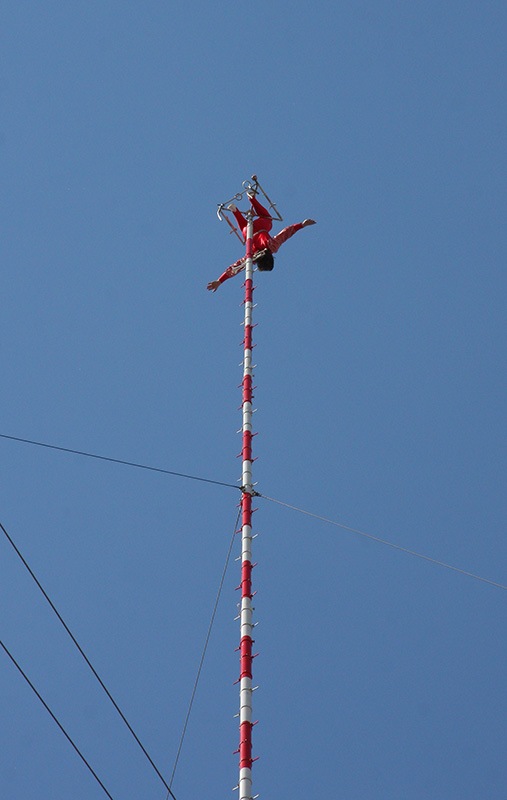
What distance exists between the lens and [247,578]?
50.8 feet

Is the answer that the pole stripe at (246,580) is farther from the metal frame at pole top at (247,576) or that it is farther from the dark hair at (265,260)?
the dark hair at (265,260)

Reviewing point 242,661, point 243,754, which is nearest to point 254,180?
point 242,661

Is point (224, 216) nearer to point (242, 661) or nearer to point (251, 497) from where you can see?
point (251, 497)

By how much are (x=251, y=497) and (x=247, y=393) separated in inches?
88.5

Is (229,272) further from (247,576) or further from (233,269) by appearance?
(247,576)

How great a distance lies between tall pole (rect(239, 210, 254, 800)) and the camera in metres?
13.6

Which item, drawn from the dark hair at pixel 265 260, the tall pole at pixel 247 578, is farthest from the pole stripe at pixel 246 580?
the dark hair at pixel 265 260

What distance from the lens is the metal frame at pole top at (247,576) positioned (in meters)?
13.6

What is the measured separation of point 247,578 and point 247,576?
3cm

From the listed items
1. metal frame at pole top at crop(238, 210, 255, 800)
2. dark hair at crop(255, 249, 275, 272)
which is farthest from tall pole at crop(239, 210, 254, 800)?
dark hair at crop(255, 249, 275, 272)

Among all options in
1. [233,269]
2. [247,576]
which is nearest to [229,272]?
[233,269]

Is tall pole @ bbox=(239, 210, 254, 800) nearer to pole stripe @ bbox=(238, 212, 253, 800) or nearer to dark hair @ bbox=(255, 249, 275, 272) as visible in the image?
pole stripe @ bbox=(238, 212, 253, 800)

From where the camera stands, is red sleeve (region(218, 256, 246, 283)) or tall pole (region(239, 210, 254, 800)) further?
red sleeve (region(218, 256, 246, 283))

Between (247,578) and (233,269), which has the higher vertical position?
(233,269)
